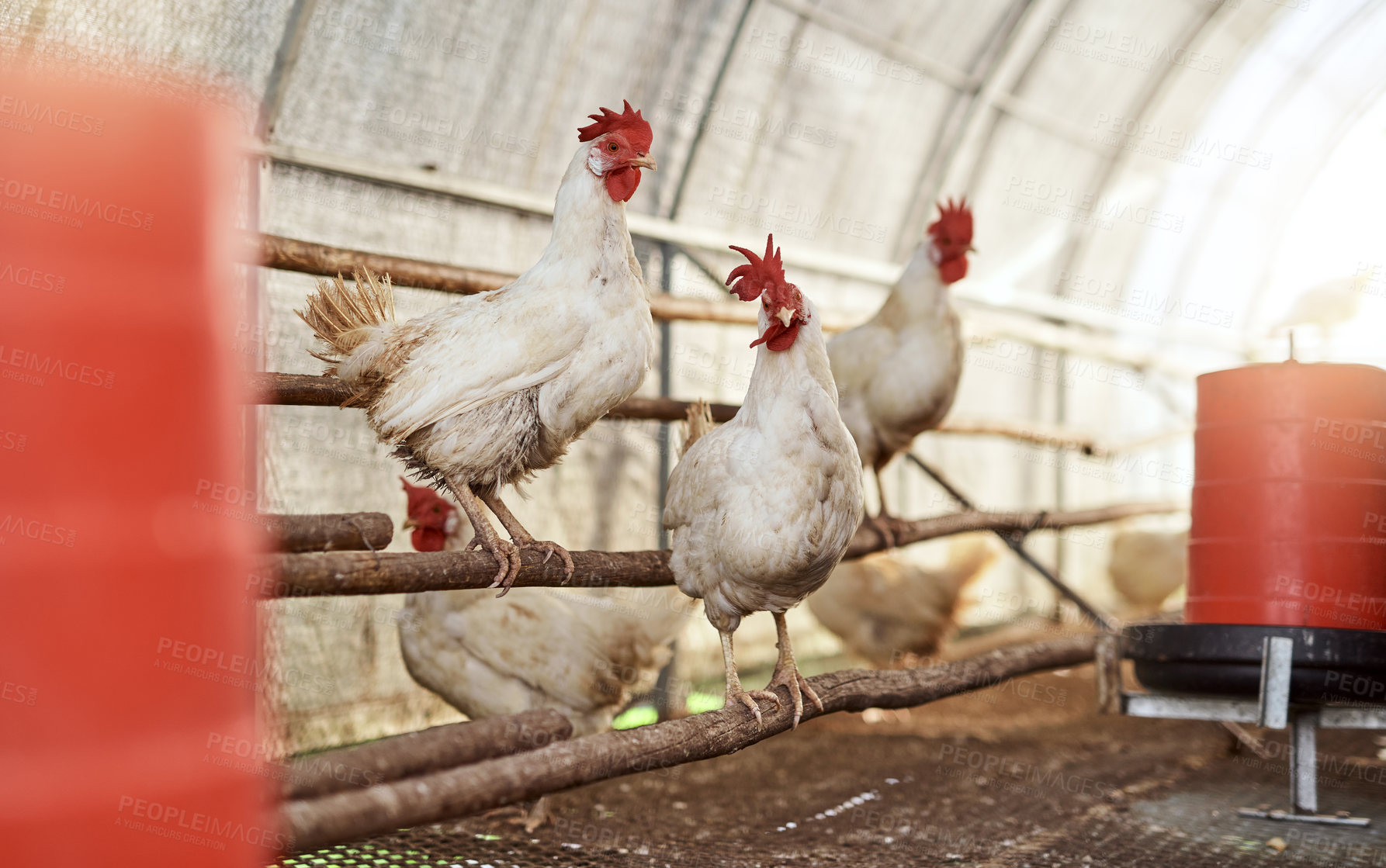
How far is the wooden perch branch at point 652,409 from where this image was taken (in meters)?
2.44

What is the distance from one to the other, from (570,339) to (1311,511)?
2.36 m

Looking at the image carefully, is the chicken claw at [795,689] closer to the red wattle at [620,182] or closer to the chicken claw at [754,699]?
the chicken claw at [754,699]

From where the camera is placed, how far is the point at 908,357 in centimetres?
385

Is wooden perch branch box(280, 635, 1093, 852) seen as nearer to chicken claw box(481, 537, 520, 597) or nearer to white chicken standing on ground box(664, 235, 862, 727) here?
white chicken standing on ground box(664, 235, 862, 727)

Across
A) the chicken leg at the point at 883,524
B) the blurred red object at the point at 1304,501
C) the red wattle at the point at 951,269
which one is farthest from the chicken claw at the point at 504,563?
the red wattle at the point at 951,269

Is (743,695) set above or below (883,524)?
below

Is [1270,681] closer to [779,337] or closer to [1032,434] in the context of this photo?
[779,337]

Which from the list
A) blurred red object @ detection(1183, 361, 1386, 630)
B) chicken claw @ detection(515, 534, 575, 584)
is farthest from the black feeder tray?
chicken claw @ detection(515, 534, 575, 584)

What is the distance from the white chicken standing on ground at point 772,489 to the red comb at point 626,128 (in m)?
0.39

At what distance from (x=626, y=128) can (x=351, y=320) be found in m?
0.90

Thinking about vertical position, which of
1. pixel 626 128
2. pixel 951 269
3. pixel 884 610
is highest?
pixel 626 128

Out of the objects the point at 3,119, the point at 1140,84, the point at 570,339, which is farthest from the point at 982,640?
the point at 3,119

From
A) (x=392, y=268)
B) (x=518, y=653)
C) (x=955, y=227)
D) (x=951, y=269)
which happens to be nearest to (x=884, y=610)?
(x=951, y=269)

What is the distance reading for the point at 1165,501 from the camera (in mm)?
6086
